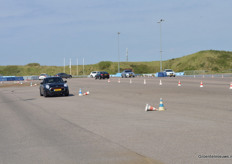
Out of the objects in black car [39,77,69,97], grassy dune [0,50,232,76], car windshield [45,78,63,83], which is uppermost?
grassy dune [0,50,232,76]

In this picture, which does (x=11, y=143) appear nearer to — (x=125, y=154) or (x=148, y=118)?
(x=125, y=154)

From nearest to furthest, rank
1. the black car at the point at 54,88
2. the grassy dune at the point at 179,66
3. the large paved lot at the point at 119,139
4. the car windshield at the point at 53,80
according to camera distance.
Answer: the large paved lot at the point at 119,139, the black car at the point at 54,88, the car windshield at the point at 53,80, the grassy dune at the point at 179,66

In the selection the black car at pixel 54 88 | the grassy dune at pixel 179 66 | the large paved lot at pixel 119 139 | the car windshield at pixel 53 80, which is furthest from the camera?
the grassy dune at pixel 179 66

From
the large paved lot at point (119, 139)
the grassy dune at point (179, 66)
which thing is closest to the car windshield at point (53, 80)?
the large paved lot at point (119, 139)

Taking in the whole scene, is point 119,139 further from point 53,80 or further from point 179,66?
point 179,66

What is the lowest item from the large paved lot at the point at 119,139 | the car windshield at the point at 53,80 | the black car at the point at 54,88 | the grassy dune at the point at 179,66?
the large paved lot at the point at 119,139

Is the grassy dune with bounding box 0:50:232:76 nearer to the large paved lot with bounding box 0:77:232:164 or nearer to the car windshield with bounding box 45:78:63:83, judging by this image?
the car windshield with bounding box 45:78:63:83

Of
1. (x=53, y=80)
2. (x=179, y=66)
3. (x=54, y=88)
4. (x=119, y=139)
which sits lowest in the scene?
(x=119, y=139)

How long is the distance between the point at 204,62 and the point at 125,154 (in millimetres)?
135732

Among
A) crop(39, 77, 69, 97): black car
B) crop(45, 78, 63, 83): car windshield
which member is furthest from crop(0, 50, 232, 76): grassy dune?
crop(39, 77, 69, 97): black car

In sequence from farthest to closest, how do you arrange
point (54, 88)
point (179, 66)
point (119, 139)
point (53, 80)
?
1. point (179, 66)
2. point (53, 80)
3. point (54, 88)
4. point (119, 139)

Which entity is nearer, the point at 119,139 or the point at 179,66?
the point at 119,139

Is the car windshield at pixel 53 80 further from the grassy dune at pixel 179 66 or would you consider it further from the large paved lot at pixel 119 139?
the grassy dune at pixel 179 66

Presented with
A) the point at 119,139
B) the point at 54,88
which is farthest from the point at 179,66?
A: the point at 119,139
